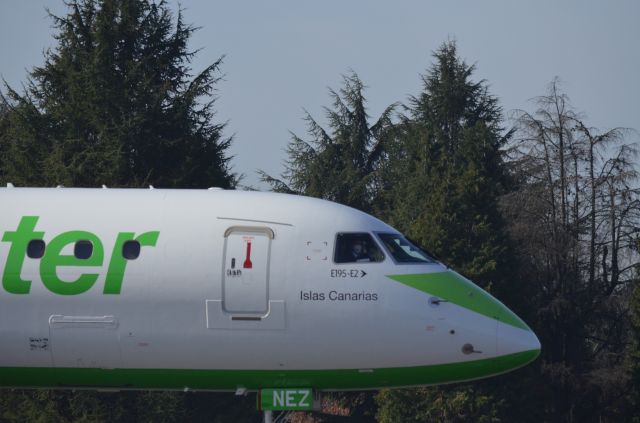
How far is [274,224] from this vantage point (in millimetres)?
20422

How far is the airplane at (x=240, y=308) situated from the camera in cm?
1994

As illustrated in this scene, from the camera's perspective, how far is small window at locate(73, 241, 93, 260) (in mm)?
20469

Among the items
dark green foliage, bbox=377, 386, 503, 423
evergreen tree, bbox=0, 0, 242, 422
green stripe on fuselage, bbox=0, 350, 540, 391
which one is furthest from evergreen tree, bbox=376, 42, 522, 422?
green stripe on fuselage, bbox=0, 350, 540, 391

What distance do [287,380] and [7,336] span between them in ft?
16.3

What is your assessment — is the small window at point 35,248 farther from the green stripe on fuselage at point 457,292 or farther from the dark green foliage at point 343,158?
the dark green foliage at point 343,158

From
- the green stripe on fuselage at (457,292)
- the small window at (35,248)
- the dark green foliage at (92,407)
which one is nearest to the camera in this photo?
the green stripe on fuselage at (457,292)

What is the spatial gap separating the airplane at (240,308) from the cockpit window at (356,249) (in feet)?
0.08

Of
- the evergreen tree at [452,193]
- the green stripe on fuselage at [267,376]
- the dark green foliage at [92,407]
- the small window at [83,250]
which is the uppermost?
the evergreen tree at [452,193]

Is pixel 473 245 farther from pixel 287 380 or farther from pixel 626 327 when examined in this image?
pixel 287 380

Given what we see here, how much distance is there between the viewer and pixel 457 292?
20.2m

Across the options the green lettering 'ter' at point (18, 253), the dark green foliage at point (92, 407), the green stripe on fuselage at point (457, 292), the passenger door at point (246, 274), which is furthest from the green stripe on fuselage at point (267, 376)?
the dark green foliage at point (92, 407)

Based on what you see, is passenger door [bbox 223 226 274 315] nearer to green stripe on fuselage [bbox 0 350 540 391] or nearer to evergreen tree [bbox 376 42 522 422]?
green stripe on fuselage [bbox 0 350 540 391]

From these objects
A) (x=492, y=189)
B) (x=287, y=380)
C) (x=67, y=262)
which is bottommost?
(x=287, y=380)

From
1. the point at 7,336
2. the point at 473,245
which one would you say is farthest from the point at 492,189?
the point at 7,336
